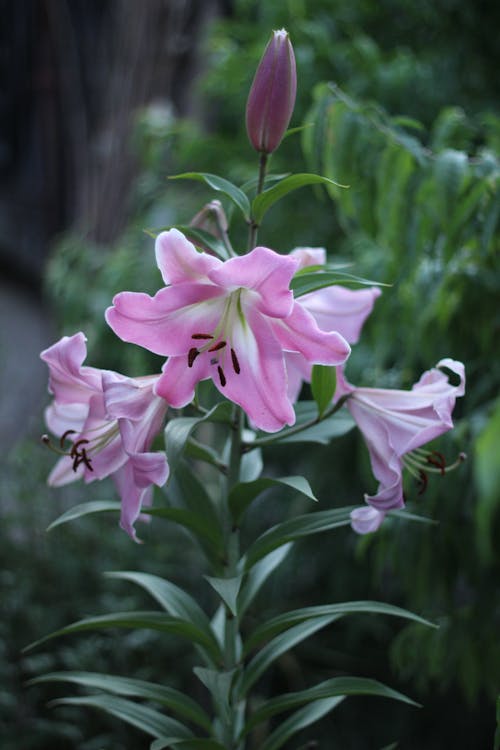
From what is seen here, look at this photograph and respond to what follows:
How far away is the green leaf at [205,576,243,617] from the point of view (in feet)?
1.88

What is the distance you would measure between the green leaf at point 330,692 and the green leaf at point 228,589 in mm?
116

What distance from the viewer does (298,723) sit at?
2.32 ft

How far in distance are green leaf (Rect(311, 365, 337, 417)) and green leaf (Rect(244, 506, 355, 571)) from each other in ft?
0.31

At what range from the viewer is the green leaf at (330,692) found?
2.03 ft

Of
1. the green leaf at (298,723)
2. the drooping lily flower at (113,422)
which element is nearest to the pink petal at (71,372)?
the drooping lily flower at (113,422)

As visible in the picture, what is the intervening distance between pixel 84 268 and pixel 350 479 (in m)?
1.01

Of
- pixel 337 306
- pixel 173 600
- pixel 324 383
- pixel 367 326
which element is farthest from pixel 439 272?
pixel 173 600

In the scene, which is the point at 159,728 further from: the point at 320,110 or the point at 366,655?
the point at 366,655

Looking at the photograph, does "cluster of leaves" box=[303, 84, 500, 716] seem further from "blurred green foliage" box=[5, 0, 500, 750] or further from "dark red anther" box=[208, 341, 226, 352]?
"dark red anther" box=[208, 341, 226, 352]

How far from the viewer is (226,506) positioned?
0.68 m

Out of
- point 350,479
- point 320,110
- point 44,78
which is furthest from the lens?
point 44,78

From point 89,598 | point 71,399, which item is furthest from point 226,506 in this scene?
point 89,598

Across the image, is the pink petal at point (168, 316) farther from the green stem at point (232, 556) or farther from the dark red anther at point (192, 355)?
the green stem at point (232, 556)

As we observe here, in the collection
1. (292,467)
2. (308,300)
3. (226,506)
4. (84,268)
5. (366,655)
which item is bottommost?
(366,655)
